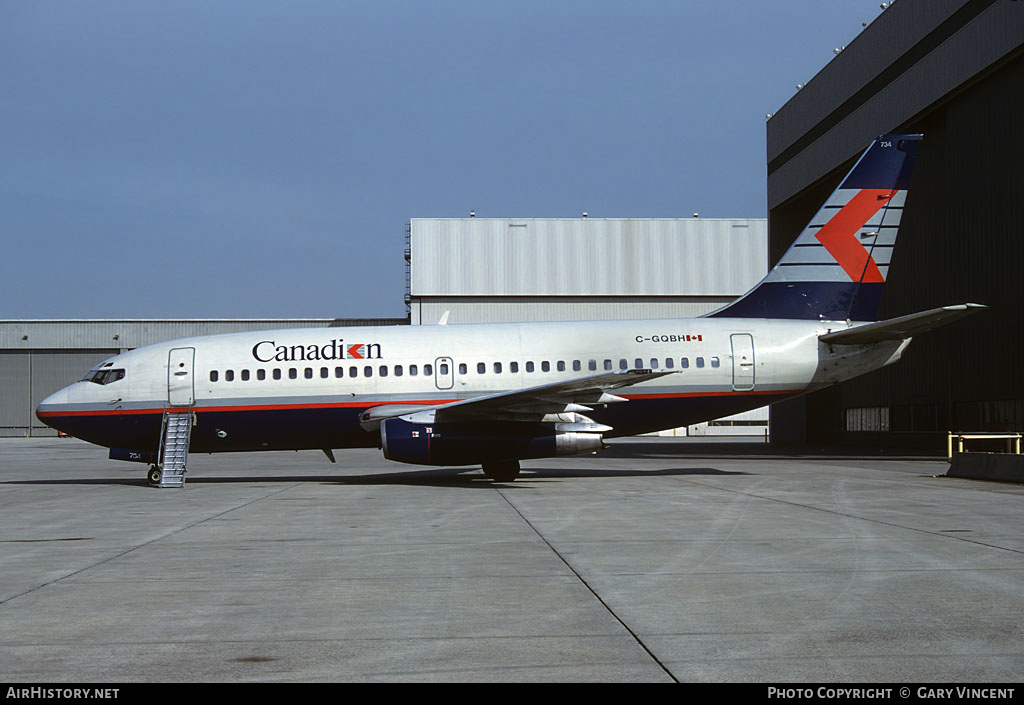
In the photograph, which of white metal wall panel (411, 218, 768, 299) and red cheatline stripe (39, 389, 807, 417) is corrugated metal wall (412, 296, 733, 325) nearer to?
white metal wall panel (411, 218, 768, 299)

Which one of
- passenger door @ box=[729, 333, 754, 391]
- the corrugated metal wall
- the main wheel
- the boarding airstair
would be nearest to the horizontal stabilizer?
passenger door @ box=[729, 333, 754, 391]

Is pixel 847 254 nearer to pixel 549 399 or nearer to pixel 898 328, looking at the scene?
pixel 898 328

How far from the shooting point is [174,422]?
2261cm

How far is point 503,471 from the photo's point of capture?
2270 centimetres

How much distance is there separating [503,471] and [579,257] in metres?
44.4

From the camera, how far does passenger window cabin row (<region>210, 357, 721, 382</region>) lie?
74.9 ft

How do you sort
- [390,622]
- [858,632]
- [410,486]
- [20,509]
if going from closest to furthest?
[858,632], [390,622], [20,509], [410,486]

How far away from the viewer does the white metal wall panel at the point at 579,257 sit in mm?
65062

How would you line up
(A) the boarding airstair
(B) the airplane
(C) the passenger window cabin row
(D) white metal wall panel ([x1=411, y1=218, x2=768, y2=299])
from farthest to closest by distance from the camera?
(D) white metal wall panel ([x1=411, y1=218, x2=768, y2=299]) < (C) the passenger window cabin row < (B) the airplane < (A) the boarding airstair

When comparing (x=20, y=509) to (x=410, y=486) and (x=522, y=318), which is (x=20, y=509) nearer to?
(x=410, y=486)

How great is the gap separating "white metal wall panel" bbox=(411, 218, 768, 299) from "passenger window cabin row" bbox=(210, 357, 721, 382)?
138ft

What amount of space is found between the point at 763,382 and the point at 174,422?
46.1 ft

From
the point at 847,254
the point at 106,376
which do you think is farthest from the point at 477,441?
the point at 847,254
